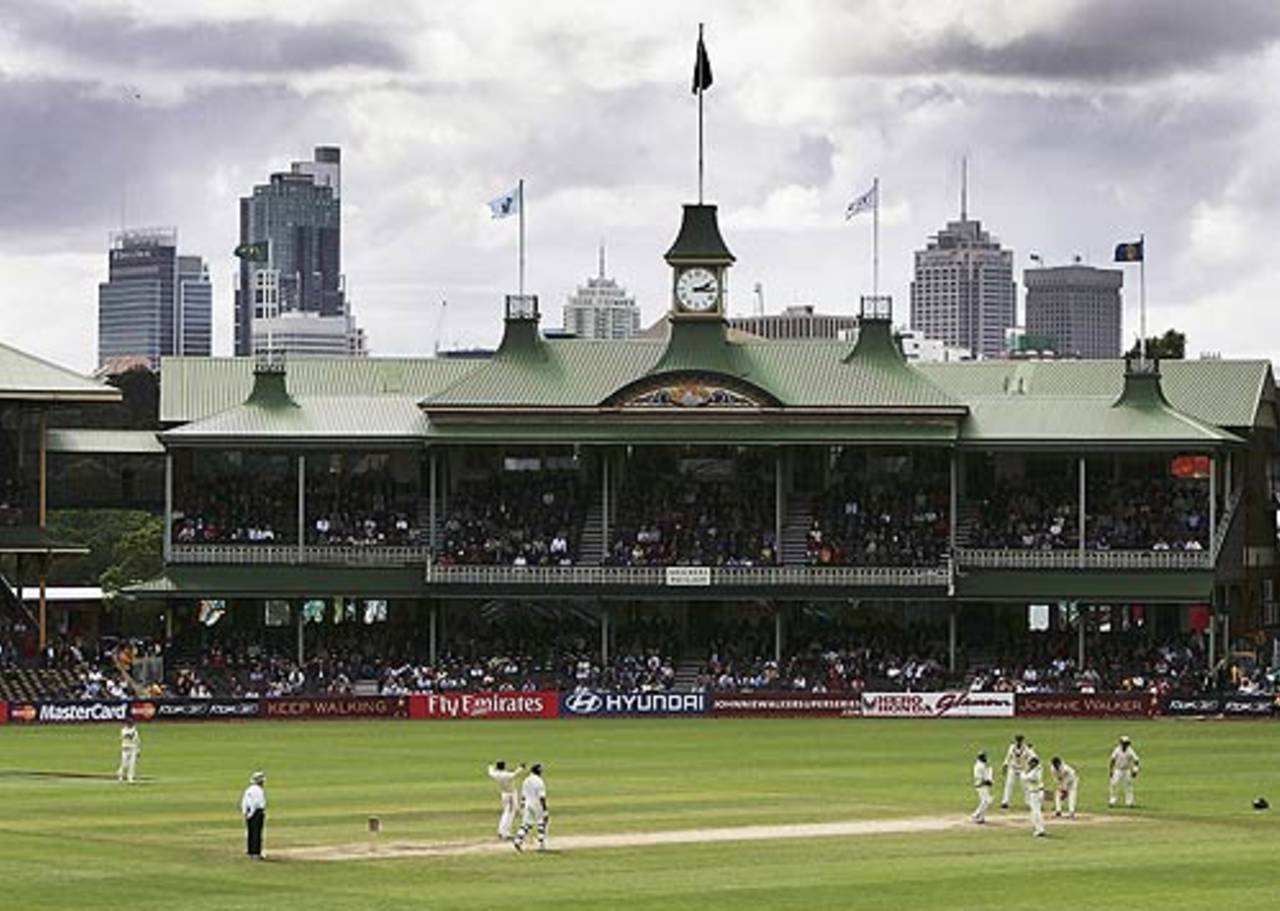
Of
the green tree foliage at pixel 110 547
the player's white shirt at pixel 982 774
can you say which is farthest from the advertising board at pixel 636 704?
the green tree foliage at pixel 110 547

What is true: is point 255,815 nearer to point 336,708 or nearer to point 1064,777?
point 1064,777

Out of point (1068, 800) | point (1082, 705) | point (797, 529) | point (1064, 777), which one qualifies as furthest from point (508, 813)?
point (797, 529)

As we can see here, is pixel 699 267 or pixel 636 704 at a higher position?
pixel 699 267

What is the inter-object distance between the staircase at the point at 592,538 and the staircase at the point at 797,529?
5595 millimetres

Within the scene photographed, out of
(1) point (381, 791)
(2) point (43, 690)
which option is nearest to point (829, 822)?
(1) point (381, 791)

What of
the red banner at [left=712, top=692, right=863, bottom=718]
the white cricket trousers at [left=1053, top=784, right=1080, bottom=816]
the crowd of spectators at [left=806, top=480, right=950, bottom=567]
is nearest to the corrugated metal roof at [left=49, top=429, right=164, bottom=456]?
the crowd of spectators at [left=806, top=480, right=950, bottom=567]

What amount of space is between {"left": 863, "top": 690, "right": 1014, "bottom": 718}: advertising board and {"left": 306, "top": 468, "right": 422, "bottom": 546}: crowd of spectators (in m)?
18.8

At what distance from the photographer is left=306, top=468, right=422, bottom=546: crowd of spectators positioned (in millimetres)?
91250

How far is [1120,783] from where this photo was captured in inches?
2016

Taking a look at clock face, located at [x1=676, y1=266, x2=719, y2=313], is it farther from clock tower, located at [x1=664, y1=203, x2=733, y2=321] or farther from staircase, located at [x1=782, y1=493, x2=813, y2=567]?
staircase, located at [x1=782, y1=493, x2=813, y2=567]

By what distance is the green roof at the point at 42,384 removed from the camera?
8925 centimetres

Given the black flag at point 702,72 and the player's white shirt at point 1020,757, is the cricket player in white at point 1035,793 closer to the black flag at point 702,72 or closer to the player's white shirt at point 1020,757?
the player's white shirt at point 1020,757

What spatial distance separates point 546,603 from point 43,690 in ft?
52.3

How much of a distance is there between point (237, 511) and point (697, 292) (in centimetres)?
1627
